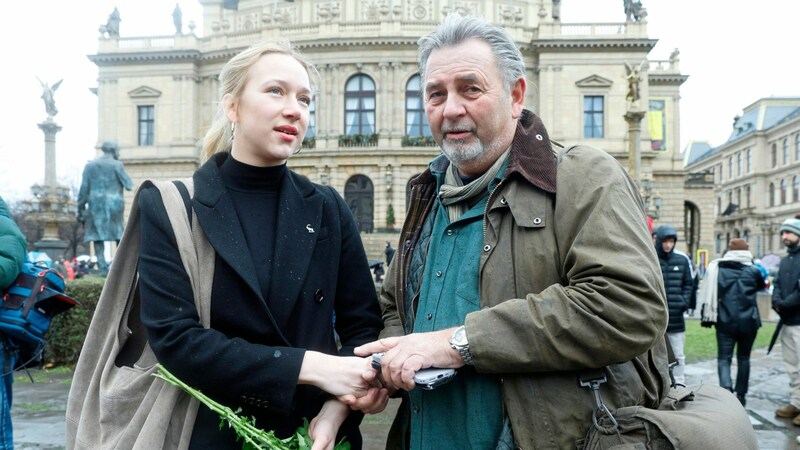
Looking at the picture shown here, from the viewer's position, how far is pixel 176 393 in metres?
2.00

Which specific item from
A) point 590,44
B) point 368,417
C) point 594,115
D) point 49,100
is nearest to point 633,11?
point 590,44

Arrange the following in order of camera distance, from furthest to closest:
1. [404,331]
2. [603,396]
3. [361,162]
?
[361,162]
[404,331]
[603,396]

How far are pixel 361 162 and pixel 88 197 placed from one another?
925 inches

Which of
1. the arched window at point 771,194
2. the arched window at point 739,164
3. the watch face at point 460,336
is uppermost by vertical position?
the arched window at point 739,164

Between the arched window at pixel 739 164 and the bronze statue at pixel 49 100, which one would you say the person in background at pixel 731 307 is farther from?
the arched window at pixel 739 164

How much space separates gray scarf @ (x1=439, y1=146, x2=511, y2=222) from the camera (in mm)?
2197

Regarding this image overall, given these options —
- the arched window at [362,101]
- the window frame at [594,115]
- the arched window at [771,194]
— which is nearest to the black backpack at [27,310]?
the arched window at [362,101]

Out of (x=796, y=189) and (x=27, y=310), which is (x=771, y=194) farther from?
(x=27, y=310)

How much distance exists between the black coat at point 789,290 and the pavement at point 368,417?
1161 millimetres

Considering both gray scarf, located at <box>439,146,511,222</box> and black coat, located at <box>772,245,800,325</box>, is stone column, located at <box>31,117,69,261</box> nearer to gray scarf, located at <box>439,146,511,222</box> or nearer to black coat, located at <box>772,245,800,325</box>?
black coat, located at <box>772,245,800,325</box>

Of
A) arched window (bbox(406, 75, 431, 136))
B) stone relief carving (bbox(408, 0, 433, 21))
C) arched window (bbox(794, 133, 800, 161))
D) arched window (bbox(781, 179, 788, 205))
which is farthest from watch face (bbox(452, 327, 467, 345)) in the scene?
arched window (bbox(781, 179, 788, 205))

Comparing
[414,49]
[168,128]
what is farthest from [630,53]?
[168,128]

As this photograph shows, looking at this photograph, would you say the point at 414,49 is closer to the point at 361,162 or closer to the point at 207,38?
the point at 361,162

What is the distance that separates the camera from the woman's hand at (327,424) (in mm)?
2025
